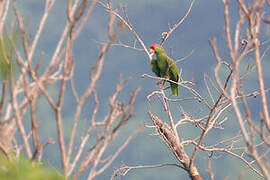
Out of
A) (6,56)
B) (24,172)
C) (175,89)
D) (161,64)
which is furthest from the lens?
(161,64)

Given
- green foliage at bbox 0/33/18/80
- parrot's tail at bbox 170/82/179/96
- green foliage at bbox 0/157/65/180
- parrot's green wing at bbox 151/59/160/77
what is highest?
green foliage at bbox 0/33/18/80

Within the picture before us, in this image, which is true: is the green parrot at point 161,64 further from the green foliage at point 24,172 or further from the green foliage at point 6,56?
the green foliage at point 24,172

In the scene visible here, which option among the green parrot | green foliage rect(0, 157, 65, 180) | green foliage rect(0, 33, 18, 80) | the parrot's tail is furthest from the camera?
the green parrot

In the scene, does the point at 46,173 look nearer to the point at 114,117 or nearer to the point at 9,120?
the point at 9,120

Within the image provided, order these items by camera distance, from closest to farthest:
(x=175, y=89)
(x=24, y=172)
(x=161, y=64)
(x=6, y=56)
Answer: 1. (x=24, y=172)
2. (x=6, y=56)
3. (x=175, y=89)
4. (x=161, y=64)

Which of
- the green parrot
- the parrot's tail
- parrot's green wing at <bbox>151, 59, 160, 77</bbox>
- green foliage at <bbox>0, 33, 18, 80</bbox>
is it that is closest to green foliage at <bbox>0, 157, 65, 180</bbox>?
green foliage at <bbox>0, 33, 18, 80</bbox>

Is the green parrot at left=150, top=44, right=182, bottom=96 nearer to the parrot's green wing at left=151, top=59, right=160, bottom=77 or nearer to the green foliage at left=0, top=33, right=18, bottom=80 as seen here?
the parrot's green wing at left=151, top=59, right=160, bottom=77

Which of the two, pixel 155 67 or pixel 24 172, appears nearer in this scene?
pixel 24 172

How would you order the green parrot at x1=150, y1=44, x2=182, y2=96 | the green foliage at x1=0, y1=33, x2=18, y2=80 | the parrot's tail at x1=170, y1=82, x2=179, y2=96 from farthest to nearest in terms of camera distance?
the green parrot at x1=150, y1=44, x2=182, y2=96 < the parrot's tail at x1=170, y1=82, x2=179, y2=96 < the green foliage at x1=0, y1=33, x2=18, y2=80

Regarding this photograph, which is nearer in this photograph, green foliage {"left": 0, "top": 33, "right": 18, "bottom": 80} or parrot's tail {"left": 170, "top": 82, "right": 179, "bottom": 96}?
green foliage {"left": 0, "top": 33, "right": 18, "bottom": 80}

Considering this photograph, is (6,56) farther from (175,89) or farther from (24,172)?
(175,89)

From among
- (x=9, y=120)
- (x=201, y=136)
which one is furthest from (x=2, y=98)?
(x=201, y=136)

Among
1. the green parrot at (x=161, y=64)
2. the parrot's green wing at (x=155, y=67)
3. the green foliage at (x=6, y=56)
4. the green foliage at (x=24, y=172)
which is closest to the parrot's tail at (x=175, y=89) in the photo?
the green parrot at (x=161, y=64)

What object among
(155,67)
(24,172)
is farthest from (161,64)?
(24,172)
